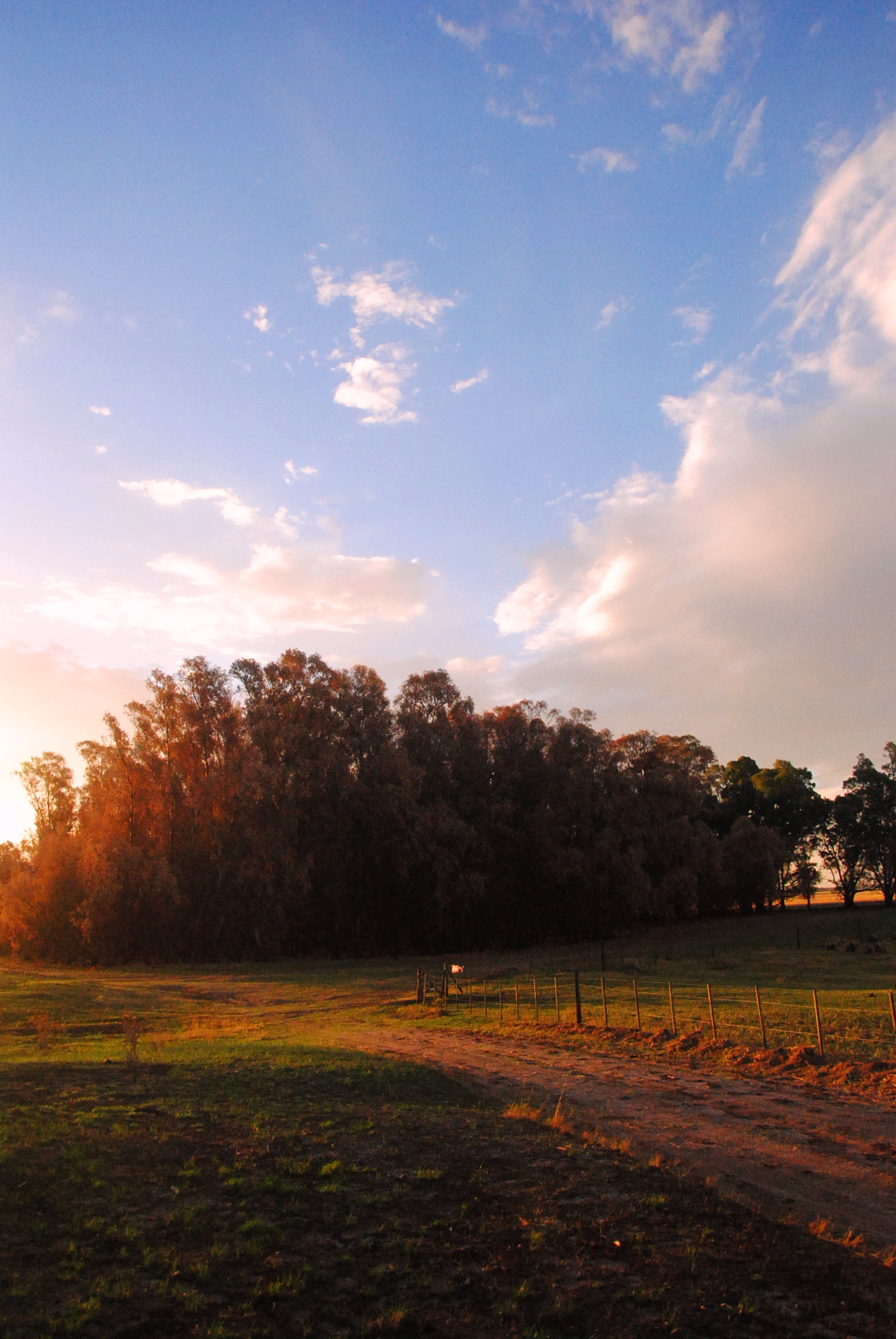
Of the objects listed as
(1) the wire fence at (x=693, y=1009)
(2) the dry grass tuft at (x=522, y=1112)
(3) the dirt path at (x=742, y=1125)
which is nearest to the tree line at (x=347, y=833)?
(1) the wire fence at (x=693, y=1009)

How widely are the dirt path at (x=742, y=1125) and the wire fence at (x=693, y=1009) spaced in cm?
365

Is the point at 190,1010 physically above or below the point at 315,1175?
below

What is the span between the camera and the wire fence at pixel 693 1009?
19.5 meters

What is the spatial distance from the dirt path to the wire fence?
12.0 ft

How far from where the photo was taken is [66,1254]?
6816 millimetres

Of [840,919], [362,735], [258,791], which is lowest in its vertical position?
[840,919]

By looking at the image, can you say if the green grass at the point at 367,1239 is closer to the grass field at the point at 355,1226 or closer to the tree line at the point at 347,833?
the grass field at the point at 355,1226

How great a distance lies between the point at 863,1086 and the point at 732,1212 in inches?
321

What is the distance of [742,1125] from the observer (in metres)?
12.5

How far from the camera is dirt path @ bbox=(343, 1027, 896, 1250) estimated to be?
9188 millimetres

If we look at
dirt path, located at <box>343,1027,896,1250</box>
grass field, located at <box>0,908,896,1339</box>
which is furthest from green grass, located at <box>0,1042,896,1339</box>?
dirt path, located at <box>343,1027,896,1250</box>

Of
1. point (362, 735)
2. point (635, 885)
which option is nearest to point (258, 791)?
point (362, 735)

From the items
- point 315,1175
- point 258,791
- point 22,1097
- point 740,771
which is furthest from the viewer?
point 740,771

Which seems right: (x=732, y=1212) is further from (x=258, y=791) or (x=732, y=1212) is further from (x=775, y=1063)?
(x=258, y=791)
